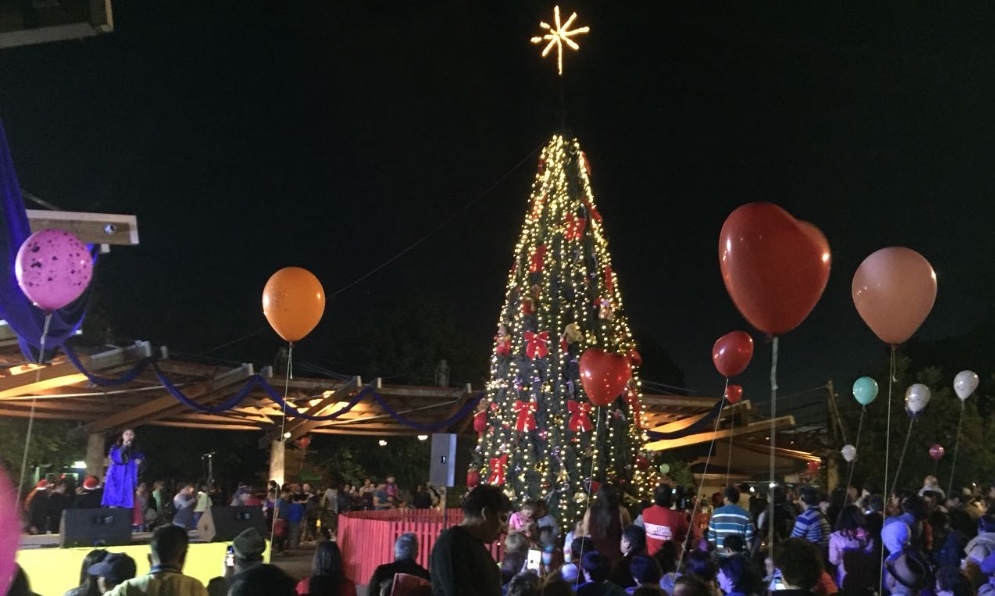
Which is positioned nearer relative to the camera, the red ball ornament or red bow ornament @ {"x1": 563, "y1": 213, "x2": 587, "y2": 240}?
red bow ornament @ {"x1": 563, "y1": 213, "x2": 587, "y2": 240}

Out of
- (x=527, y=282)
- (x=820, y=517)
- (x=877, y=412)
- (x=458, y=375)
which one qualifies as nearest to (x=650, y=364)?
(x=458, y=375)

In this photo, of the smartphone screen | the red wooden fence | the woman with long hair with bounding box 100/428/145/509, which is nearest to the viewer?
the smartphone screen

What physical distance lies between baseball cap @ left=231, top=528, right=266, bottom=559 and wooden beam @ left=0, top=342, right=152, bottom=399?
323 inches

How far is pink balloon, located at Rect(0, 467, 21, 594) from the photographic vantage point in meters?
2.14

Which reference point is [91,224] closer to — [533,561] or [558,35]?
[558,35]

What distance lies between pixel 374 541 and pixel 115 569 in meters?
6.27

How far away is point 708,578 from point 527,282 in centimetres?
746

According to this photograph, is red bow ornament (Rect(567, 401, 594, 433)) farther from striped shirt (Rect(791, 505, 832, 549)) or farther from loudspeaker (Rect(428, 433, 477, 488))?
striped shirt (Rect(791, 505, 832, 549))

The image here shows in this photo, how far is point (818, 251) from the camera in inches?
194

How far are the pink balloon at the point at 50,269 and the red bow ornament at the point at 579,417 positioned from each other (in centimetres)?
667

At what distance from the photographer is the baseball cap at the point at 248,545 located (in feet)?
14.8

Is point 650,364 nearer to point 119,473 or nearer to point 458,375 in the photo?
point 458,375

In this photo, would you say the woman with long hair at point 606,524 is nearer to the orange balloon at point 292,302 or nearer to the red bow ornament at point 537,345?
the orange balloon at point 292,302

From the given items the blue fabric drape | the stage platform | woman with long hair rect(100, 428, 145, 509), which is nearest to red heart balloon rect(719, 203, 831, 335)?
the stage platform
